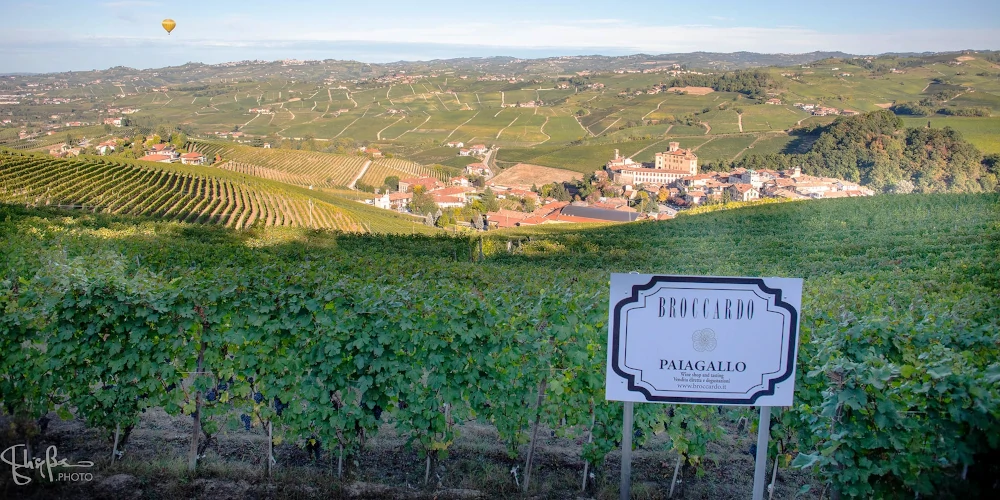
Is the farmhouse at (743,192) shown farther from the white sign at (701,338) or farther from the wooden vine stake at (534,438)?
the white sign at (701,338)

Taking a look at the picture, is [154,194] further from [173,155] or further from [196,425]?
[196,425]

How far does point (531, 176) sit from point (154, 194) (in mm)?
60336

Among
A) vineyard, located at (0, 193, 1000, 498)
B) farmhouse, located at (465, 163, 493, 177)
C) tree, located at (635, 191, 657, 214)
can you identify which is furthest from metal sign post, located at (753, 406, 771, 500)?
farmhouse, located at (465, 163, 493, 177)

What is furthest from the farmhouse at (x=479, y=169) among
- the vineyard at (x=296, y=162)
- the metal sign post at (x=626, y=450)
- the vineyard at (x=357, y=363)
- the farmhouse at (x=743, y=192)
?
the metal sign post at (x=626, y=450)

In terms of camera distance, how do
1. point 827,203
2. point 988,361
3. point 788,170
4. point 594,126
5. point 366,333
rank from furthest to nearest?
point 594,126, point 788,170, point 827,203, point 366,333, point 988,361

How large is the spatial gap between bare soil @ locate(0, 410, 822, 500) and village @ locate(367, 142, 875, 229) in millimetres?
48935

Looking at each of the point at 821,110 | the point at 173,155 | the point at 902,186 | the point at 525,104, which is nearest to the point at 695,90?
the point at 821,110

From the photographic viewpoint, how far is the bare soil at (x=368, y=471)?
4.29m

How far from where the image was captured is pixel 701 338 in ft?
11.0

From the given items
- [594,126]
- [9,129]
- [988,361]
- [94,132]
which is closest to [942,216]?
[988,361]

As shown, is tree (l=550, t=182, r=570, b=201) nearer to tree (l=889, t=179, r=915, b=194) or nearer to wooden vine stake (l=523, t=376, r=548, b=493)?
tree (l=889, t=179, r=915, b=194)

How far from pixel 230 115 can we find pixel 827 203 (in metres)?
158

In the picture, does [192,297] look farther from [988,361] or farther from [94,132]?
[94,132]

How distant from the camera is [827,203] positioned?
36031 mm
